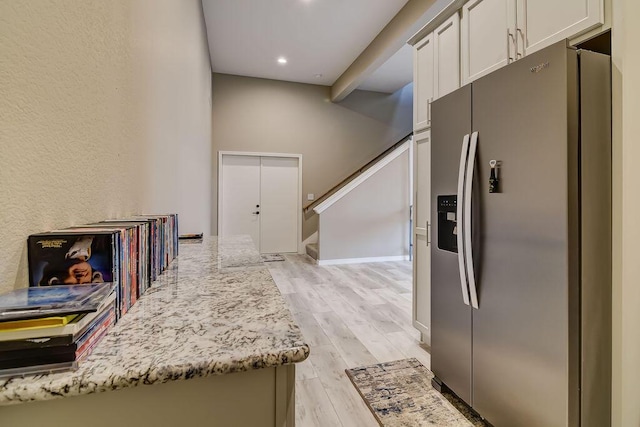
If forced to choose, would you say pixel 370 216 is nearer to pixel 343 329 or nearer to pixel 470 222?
pixel 343 329

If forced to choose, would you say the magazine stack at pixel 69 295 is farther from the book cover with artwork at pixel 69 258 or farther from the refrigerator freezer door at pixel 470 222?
the refrigerator freezer door at pixel 470 222

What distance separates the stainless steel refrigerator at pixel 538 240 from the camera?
44.4 inches

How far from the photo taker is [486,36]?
180 centimetres

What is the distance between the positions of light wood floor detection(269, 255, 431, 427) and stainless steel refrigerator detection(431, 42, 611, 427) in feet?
2.26

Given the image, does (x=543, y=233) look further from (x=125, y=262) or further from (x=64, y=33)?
(x=64, y=33)

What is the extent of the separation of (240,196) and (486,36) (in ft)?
15.6

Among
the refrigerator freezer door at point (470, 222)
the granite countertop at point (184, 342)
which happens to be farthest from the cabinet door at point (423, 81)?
the granite countertop at point (184, 342)

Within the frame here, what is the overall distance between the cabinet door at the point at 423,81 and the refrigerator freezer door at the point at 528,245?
0.79m

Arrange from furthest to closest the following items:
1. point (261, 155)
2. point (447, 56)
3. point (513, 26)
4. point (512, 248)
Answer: point (261, 155), point (447, 56), point (513, 26), point (512, 248)

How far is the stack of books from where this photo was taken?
447 mm

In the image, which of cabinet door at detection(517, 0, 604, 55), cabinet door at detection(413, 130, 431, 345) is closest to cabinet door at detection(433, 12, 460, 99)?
cabinet door at detection(413, 130, 431, 345)

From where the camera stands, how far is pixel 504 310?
1.34 m

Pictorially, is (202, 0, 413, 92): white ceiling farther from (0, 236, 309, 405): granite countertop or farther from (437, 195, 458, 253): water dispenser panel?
(0, 236, 309, 405): granite countertop

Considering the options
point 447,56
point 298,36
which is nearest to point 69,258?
point 447,56
